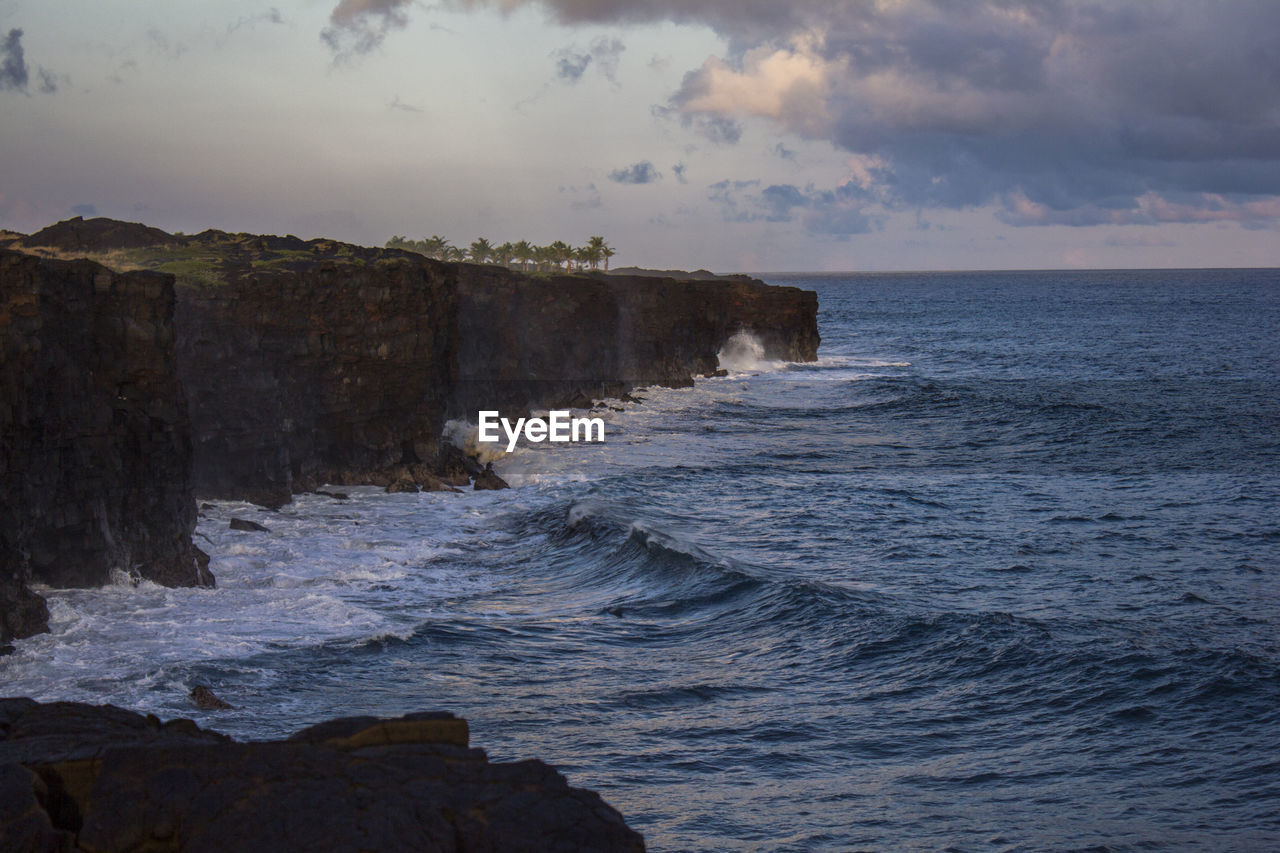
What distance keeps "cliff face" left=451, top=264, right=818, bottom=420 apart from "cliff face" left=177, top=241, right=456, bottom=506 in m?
12.1

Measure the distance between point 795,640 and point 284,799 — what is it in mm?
18791

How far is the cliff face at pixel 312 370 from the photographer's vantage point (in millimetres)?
40031

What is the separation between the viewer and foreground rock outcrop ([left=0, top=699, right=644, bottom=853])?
34.5 ft

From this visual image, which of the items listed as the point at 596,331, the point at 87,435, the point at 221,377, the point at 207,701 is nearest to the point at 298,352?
the point at 221,377

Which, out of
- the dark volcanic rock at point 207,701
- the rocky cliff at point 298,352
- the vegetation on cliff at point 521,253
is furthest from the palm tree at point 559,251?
the dark volcanic rock at point 207,701

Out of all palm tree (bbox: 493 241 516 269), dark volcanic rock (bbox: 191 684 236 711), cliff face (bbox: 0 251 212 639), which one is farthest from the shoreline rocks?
Result: palm tree (bbox: 493 241 516 269)

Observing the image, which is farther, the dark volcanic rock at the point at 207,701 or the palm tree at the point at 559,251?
the palm tree at the point at 559,251

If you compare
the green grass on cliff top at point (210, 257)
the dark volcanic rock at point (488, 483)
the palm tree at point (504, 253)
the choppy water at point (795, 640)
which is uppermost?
the palm tree at point (504, 253)

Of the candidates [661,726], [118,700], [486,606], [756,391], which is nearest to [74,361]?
[118,700]

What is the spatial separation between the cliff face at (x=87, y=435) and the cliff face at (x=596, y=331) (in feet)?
99.9

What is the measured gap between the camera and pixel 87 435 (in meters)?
27.5

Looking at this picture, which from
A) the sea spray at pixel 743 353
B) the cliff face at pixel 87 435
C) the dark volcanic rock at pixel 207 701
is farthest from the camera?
the sea spray at pixel 743 353

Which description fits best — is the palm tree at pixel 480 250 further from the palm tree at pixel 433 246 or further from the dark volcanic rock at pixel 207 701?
the dark volcanic rock at pixel 207 701

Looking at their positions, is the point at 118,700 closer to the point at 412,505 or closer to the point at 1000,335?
the point at 412,505
